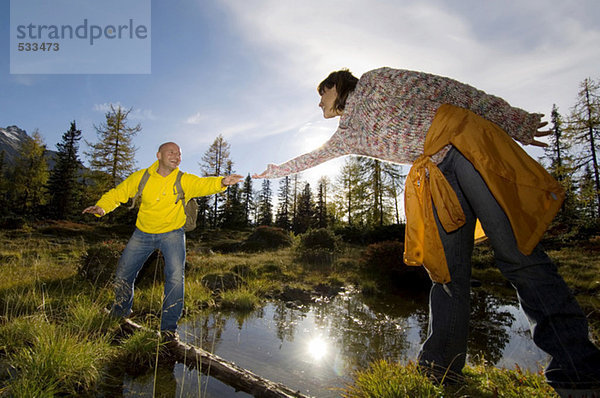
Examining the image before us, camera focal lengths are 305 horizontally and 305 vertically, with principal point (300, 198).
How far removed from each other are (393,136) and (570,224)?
922 inches

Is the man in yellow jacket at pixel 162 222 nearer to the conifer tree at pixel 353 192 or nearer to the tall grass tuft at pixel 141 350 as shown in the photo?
the tall grass tuft at pixel 141 350

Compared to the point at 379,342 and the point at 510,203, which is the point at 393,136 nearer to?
the point at 510,203

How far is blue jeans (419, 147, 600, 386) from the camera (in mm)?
1365

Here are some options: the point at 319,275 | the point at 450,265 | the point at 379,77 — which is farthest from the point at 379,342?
the point at 319,275

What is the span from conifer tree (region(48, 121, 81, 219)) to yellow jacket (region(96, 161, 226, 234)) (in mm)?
34407

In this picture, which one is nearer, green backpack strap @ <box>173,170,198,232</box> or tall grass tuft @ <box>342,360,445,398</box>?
tall grass tuft @ <box>342,360,445,398</box>

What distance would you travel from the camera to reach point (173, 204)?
3311mm

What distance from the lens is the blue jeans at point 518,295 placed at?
1.37 meters

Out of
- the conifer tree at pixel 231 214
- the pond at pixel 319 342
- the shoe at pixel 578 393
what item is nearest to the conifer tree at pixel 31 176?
the conifer tree at pixel 231 214

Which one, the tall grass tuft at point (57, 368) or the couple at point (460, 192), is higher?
the couple at point (460, 192)

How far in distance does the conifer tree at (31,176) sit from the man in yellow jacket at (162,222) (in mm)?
36507

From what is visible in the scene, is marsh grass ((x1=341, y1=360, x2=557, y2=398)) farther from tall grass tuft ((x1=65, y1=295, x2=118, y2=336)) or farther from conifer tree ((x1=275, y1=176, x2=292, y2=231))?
conifer tree ((x1=275, y1=176, x2=292, y2=231))

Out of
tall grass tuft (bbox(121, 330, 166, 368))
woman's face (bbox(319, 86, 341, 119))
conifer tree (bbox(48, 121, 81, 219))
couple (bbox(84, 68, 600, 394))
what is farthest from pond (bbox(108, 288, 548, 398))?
conifer tree (bbox(48, 121, 81, 219))

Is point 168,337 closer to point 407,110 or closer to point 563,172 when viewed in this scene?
point 407,110
